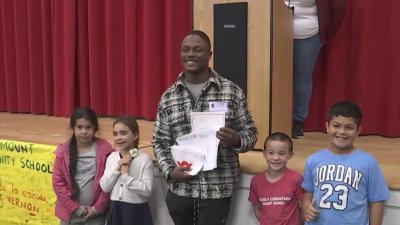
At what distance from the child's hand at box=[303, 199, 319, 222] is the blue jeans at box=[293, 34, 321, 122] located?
1.13m

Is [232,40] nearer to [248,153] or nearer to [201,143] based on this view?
[248,153]

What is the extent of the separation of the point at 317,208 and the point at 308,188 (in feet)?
0.26

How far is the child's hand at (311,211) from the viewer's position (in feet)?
5.61

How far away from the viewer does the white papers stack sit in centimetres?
185

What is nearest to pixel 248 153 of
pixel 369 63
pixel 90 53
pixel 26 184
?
pixel 369 63

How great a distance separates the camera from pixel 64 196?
210cm

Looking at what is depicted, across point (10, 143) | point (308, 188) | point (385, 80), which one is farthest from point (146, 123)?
point (308, 188)

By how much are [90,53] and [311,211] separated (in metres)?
2.58

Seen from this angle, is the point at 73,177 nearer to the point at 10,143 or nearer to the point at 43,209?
the point at 43,209

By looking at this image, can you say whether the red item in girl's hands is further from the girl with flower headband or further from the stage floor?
the stage floor

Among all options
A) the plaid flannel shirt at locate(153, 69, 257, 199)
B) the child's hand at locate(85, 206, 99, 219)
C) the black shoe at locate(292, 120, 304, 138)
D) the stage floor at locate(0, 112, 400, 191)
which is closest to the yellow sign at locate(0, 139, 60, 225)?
the stage floor at locate(0, 112, 400, 191)

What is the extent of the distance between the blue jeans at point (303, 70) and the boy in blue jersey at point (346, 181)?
→ 111 cm

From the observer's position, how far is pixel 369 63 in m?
2.94

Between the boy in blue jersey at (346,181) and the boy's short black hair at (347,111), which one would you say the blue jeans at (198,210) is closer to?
the boy in blue jersey at (346,181)
